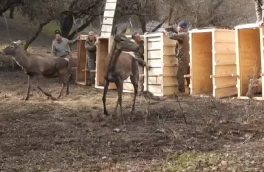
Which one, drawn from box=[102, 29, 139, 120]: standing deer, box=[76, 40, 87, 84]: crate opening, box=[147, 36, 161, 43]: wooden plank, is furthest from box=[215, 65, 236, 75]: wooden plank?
box=[76, 40, 87, 84]: crate opening

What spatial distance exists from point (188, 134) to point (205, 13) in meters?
19.8

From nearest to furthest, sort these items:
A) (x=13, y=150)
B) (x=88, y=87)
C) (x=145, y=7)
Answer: (x=13, y=150)
(x=88, y=87)
(x=145, y=7)

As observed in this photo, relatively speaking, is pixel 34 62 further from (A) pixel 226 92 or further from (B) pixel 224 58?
(A) pixel 226 92

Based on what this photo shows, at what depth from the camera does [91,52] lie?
19062 millimetres

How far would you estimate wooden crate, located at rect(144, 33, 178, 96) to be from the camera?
52.5 feet

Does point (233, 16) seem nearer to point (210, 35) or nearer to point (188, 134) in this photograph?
point (210, 35)

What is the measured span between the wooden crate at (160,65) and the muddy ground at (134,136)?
1136 mm

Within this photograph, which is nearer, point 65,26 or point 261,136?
point 261,136

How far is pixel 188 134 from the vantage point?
9.84 m

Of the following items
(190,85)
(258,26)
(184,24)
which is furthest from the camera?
(184,24)

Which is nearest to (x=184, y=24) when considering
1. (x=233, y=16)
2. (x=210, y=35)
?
(x=210, y=35)

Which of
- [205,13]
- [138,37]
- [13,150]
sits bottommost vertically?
[13,150]

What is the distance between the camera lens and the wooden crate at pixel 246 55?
577 inches

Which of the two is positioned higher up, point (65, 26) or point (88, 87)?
point (65, 26)
